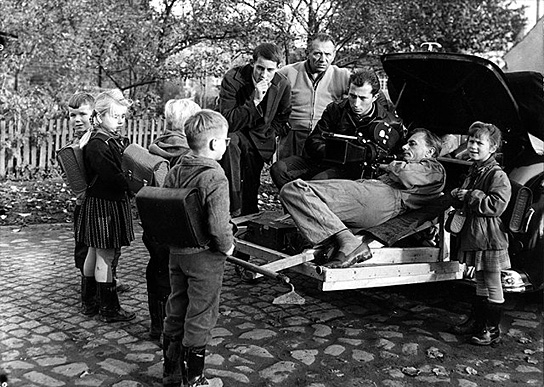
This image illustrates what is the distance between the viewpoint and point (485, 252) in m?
4.59

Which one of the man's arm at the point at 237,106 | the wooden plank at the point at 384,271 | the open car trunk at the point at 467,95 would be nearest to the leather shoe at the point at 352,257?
the wooden plank at the point at 384,271

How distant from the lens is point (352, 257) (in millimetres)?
4453

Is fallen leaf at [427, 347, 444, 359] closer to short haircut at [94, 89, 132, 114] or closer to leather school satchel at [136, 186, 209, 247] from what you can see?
leather school satchel at [136, 186, 209, 247]

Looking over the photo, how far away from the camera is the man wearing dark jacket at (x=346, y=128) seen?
17.3 ft

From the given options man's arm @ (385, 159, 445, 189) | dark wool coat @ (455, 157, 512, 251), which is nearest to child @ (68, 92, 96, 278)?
man's arm @ (385, 159, 445, 189)

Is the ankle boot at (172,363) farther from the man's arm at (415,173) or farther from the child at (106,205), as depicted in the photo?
the man's arm at (415,173)

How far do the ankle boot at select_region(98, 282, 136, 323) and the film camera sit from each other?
81.5 inches

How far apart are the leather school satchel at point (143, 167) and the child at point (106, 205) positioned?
1.38 feet

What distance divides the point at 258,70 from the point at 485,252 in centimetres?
240

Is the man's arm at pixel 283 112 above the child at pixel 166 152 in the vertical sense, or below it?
above

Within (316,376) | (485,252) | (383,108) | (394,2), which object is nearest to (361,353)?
(316,376)

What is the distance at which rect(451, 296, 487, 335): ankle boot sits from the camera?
4676mm

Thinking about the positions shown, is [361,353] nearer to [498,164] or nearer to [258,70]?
[498,164]

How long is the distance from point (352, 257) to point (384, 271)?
301mm
